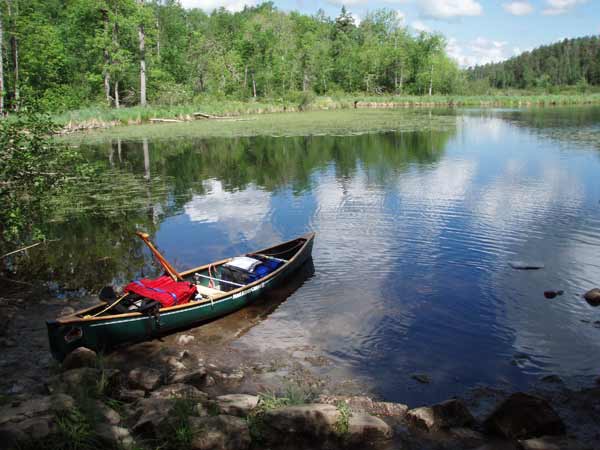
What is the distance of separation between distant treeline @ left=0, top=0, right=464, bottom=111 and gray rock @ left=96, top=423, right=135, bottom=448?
786cm

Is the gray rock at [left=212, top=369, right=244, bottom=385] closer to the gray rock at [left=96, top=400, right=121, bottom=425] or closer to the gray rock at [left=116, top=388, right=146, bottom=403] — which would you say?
the gray rock at [left=116, top=388, right=146, bottom=403]

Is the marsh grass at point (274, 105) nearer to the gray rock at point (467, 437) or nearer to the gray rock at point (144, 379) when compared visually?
the gray rock at point (144, 379)

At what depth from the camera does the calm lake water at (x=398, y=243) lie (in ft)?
25.6

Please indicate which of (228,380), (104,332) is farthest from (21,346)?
(228,380)

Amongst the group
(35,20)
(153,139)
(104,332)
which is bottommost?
(104,332)

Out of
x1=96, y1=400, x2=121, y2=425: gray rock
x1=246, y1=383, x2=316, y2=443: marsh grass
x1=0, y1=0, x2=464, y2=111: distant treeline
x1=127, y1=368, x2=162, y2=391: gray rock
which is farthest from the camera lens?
x1=0, y1=0, x2=464, y2=111: distant treeline

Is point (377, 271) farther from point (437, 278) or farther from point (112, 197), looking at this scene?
point (112, 197)

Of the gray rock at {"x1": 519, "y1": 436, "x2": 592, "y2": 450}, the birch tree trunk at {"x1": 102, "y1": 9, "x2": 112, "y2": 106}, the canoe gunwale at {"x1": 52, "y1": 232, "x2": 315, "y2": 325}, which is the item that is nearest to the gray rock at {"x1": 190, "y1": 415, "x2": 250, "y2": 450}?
the gray rock at {"x1": 519, "y1": 436, "x2": 592, "y2": 450}

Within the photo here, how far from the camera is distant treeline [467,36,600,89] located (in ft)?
391

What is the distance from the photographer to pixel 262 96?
69500mm

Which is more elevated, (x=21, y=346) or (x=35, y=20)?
(x=35, y=20)

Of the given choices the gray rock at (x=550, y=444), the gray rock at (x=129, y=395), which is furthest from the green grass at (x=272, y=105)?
the gray rock at (x=550, y=444)

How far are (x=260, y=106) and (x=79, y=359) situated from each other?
5305cm

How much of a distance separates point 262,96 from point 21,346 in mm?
64902
